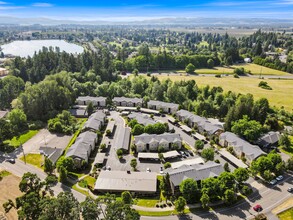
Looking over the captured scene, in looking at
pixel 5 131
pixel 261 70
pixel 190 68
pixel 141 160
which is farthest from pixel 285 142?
pixel 261 70

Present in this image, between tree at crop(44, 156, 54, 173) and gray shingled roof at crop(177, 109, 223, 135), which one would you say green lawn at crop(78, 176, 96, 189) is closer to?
tree at crop(44, 156, 54, 173)

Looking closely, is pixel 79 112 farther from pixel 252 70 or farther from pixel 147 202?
pixel 252 70

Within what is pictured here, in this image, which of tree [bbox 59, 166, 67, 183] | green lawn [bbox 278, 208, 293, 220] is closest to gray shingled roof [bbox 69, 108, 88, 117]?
tree [bbox 59, 166, 67, 183]

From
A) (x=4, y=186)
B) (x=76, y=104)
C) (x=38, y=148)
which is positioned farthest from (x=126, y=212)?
(x=76, y=104)

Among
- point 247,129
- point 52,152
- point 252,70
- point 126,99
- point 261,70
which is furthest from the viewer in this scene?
point 252,70

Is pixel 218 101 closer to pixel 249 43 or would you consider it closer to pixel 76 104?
pixel 76 104

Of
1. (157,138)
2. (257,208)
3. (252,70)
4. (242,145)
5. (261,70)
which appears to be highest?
(261,70)
